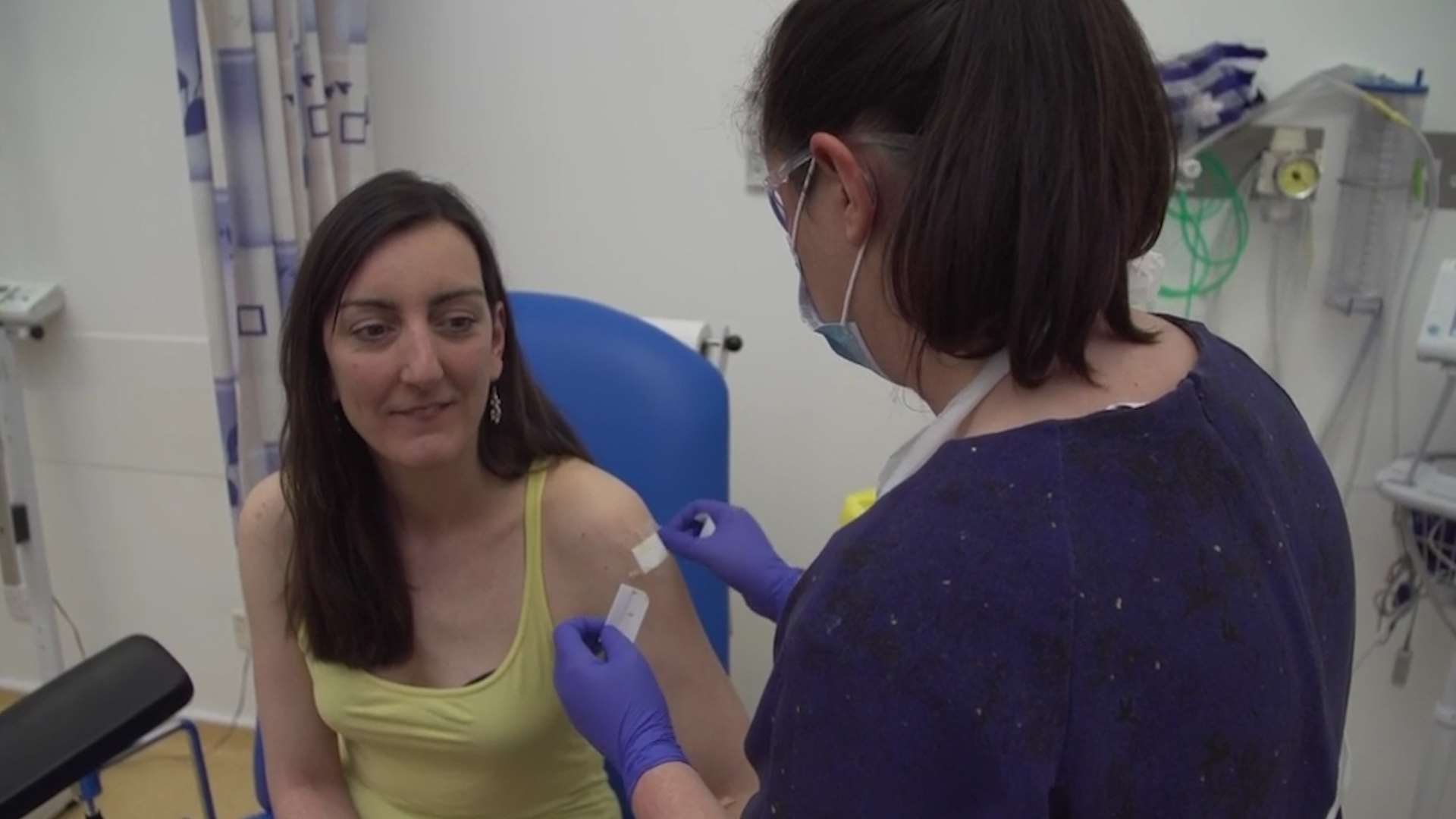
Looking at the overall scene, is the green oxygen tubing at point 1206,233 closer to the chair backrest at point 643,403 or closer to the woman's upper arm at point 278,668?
the chair backrest at point 643,403

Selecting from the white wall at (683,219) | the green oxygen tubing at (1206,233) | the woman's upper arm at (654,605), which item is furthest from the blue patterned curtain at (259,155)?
the green oxygen tubing at (1206,233)

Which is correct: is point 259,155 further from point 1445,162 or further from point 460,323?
point 1445,162

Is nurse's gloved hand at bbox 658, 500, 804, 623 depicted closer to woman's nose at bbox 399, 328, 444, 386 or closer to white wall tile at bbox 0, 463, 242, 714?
woman's nose at bbox 399, 328, 444, 386

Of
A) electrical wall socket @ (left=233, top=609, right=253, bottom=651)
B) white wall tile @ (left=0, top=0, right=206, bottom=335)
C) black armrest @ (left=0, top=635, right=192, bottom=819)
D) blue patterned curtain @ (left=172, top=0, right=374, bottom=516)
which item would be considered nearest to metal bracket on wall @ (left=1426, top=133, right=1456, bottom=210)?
blue patterned curtain @ (left=172, top=0, right=374, bottom=516)

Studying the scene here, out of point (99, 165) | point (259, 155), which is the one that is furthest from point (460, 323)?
point (99, 165)

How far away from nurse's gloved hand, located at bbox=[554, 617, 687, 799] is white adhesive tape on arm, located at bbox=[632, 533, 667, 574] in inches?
4.7

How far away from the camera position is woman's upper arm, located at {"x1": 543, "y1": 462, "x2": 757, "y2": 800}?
128 cm

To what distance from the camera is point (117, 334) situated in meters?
2.32

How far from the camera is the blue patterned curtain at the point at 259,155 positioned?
173 cm

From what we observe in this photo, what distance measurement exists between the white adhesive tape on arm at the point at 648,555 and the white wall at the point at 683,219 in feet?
2.67

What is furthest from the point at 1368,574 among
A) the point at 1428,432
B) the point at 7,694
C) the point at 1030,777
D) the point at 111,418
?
the point at 7,694

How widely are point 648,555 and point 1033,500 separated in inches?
28.4

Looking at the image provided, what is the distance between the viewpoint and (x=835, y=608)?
0.62m

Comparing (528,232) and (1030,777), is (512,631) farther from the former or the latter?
(528,232)
